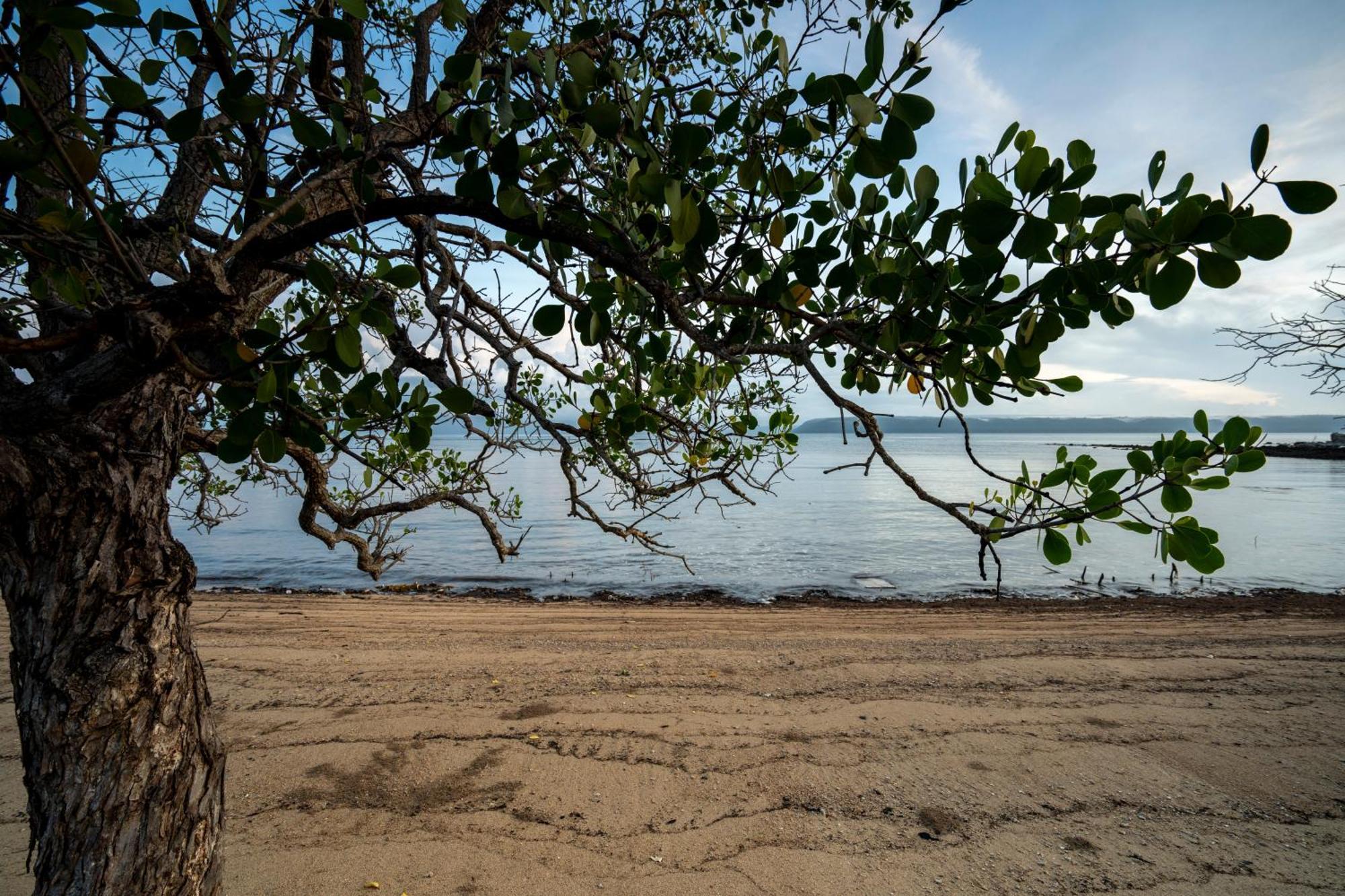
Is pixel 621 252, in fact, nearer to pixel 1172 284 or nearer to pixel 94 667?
pixel 1172 284

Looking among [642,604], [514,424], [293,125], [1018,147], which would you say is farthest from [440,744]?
[642,604]

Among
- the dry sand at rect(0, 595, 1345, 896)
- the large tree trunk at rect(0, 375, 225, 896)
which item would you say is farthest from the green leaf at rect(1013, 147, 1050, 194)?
the dry sand at rect(0, 595, 1345, 896)

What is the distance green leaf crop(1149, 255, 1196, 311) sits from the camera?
3.79ft

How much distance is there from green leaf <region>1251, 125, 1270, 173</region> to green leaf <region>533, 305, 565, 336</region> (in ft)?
4.56

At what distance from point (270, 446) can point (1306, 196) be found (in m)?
1.95

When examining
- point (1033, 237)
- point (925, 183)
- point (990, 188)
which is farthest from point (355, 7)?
point (1033, 237)

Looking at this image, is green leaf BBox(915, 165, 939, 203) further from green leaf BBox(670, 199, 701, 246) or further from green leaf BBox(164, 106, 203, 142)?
green leaf BBox(164, 106, 203, 142)

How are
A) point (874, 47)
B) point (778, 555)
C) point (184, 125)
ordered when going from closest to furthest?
point (874, 47) → point (184, 125) → point (778, 555)

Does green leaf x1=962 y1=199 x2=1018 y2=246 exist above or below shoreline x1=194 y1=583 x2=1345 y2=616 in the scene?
above

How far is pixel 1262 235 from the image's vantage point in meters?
1.11

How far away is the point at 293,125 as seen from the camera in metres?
1.49

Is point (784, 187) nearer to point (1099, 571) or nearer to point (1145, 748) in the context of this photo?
point (1145, 748)

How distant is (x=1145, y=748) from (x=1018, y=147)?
14.7 feet

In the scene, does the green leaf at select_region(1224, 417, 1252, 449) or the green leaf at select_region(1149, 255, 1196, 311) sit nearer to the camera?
the green leaf at select_region(1149, 255, 1196, 311)
